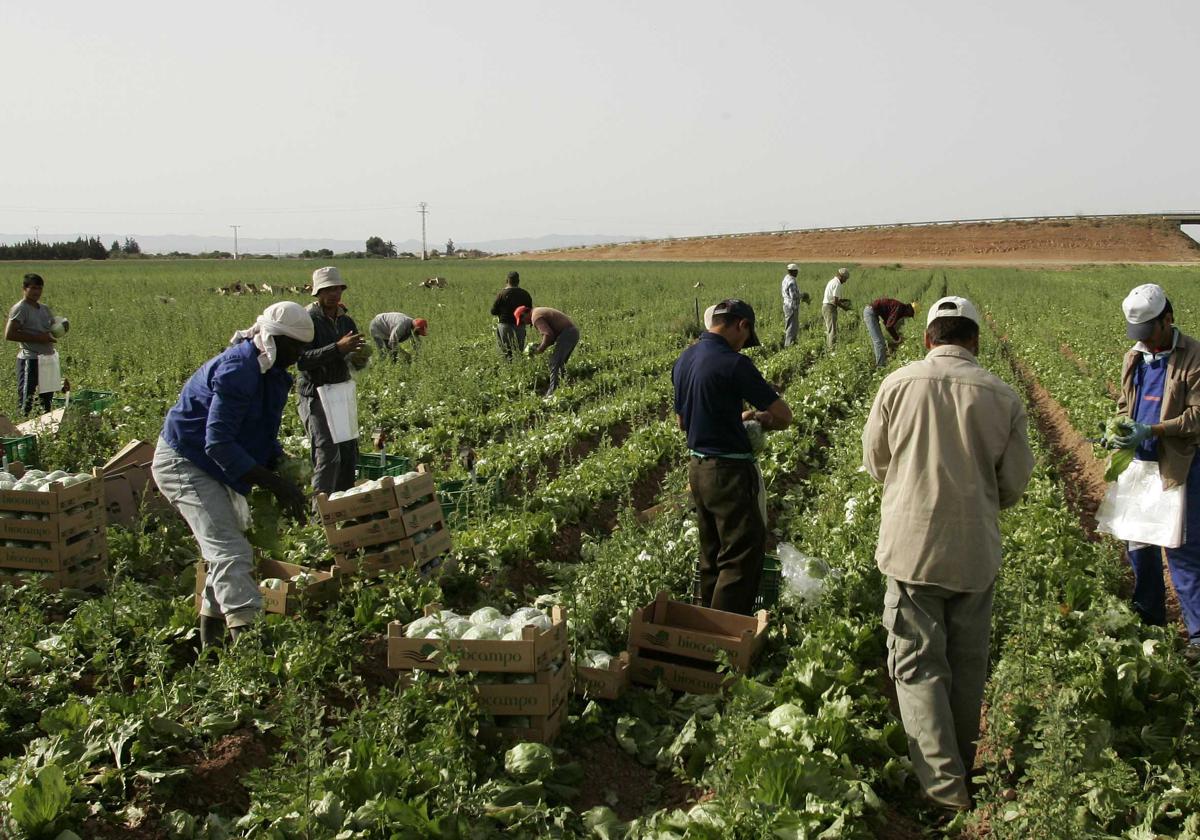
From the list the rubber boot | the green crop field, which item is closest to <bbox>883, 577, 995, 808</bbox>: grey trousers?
the green crop field

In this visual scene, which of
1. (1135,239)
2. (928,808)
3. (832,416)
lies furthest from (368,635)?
(1135,239)

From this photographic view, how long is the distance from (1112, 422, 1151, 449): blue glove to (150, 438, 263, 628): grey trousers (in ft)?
14.4

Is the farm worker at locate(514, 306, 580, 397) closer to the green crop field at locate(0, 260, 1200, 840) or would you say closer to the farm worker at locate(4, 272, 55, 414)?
the green crop field at locate(0, 260, 1200, 840)

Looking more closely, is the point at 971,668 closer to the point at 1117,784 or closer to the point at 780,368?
the point at 1117,784

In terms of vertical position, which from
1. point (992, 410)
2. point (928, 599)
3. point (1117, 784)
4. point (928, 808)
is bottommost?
point (928, 808)

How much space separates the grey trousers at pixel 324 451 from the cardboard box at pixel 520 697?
2967 millimetres

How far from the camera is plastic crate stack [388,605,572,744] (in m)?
3.88

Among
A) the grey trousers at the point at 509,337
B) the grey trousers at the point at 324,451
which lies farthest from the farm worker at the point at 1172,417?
the grey trousers at the point at 509,337

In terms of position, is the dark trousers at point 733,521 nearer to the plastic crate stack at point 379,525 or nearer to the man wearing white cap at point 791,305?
the plastic crate stack at point 379,525

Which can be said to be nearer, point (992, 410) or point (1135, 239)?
point (992, 410)

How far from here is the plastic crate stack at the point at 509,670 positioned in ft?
12.7

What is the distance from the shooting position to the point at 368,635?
5051 mm

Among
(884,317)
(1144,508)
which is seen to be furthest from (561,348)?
(1144,508)

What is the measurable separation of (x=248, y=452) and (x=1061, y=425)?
10.4 metres
